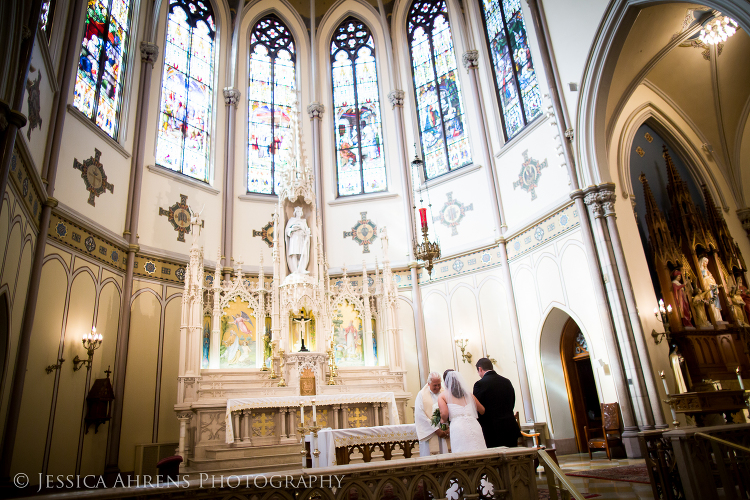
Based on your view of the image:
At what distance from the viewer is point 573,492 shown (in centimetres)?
304

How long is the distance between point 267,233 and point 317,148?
10.2 ft

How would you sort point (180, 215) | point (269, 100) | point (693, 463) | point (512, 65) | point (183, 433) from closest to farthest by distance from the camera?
point (693, 463), point (183, 433), point (180, 215), point (512, 65), point (269, 100)

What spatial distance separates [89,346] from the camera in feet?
29.9

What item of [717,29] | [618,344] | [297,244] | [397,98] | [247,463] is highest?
[397,98]

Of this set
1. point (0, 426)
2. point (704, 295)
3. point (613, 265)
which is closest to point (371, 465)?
point (0, 426)

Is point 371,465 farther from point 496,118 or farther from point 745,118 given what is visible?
point 745,118

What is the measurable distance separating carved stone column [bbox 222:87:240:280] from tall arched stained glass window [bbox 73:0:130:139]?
3016 mm

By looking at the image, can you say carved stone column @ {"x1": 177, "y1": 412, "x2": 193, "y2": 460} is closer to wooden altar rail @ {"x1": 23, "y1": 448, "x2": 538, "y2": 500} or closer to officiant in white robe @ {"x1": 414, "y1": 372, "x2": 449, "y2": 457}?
officiant in white robe @ {"x1": 414, "y1": 372, "x2": 449, "y2": 457}

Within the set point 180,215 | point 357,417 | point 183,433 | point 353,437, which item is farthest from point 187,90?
point 353,437

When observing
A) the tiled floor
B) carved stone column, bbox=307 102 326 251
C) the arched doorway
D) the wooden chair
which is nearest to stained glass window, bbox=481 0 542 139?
the arched doorway

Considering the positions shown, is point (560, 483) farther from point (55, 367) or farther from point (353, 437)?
point (55, 367)

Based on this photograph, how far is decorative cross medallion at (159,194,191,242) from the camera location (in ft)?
39.4

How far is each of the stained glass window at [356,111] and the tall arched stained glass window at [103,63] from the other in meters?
6.22

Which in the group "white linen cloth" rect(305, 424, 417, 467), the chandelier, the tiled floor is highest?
the chandelier
